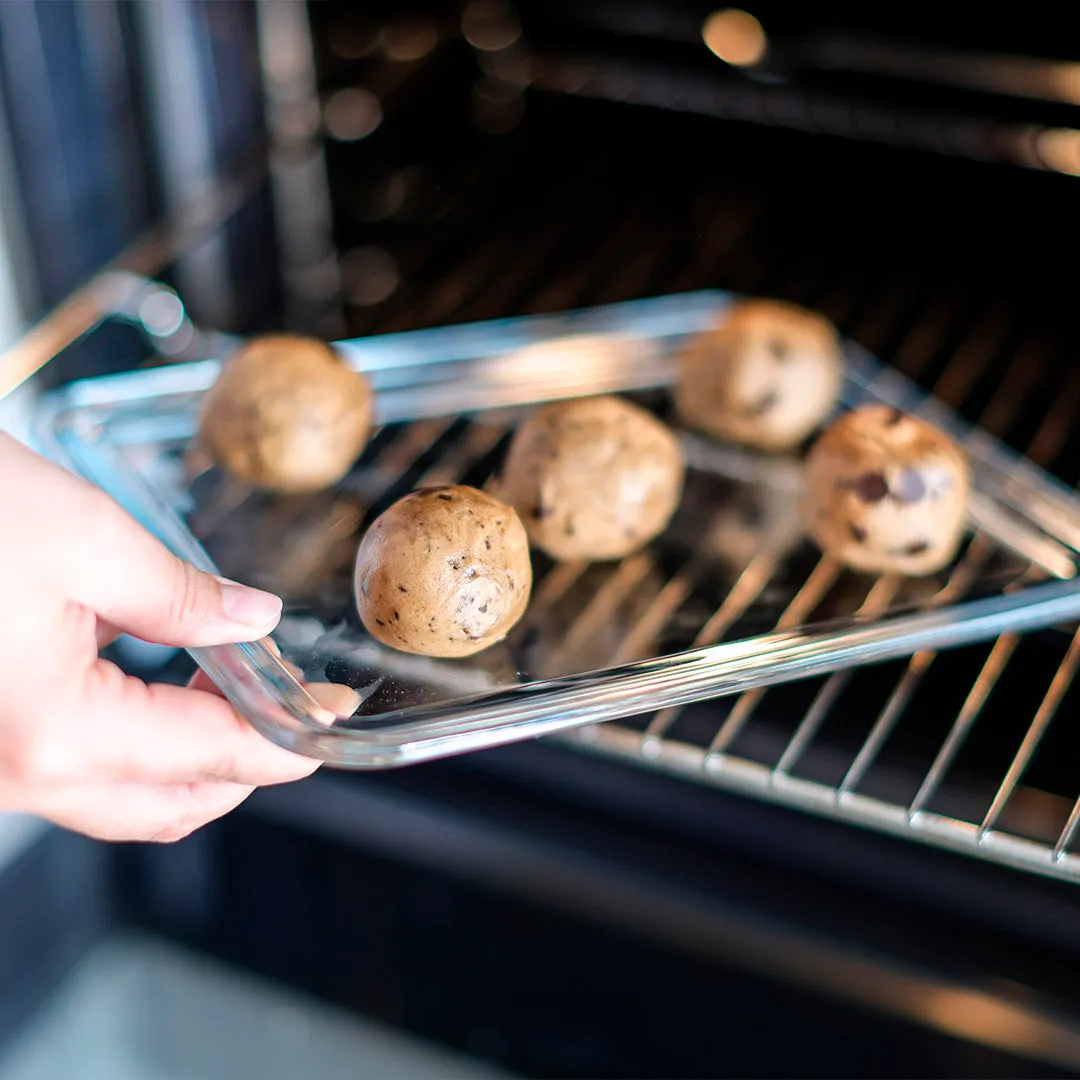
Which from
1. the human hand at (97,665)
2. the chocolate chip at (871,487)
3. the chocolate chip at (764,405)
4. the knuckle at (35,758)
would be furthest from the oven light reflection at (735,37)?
the knuckle at (35,758)

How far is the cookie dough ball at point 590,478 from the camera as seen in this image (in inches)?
32.2

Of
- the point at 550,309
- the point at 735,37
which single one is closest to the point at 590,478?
the point at 550,309

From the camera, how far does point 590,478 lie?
2.68ft

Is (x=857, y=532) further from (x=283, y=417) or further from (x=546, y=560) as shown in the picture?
(x=283, y=417)

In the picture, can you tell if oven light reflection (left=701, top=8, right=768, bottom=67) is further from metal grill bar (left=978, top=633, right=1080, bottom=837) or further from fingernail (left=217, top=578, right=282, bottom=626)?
fingernail (left=217, top=578, right=282, bottom=626)

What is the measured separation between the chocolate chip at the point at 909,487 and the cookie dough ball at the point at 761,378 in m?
0.13

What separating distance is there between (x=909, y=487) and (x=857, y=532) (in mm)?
43

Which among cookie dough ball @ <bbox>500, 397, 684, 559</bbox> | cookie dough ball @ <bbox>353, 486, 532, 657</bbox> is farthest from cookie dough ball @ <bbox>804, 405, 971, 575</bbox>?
cookie dough ball @ <bbox>353, 486, 532, 657</bbox>

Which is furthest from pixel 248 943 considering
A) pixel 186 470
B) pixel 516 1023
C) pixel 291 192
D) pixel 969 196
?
pixel 969 196

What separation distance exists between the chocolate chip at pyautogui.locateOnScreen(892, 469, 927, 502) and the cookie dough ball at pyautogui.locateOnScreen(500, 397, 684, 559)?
141 mm

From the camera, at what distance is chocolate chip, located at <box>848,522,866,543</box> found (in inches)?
32.7

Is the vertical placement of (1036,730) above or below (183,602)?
above

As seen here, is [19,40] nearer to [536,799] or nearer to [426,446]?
[426,446]

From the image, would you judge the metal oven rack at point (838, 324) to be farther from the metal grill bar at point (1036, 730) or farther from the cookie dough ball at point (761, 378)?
the cookie dough ball at point (761, 378)
